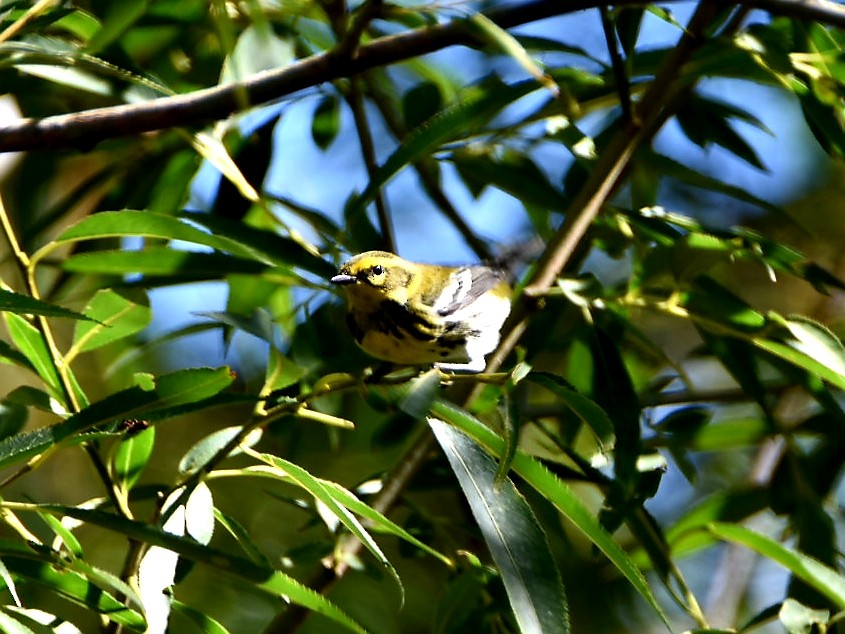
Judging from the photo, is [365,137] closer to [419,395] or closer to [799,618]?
[419,395]

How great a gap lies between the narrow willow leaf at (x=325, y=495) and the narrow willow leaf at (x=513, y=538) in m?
0.13

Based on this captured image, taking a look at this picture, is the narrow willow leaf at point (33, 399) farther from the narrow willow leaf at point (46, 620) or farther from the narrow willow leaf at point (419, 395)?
the narrow willow leaf at point (419, 395)

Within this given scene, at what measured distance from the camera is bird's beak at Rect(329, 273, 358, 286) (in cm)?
190

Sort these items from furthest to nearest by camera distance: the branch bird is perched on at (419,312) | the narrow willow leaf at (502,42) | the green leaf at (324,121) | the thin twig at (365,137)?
1. the green leaf at (324,121)
2. the thin twig at (365,137)
3. the branch bird is perched on at (419,312)
4. the narrow willow leaf at (502,42)

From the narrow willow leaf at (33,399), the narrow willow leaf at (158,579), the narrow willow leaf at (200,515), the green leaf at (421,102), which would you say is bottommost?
the narrow willow leaf at (158,579)

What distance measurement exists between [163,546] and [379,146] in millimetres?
1992

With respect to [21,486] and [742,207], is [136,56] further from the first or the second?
[742,207]

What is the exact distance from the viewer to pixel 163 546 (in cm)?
124

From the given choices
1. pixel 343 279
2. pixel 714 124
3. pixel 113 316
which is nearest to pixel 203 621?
pixel 113 316

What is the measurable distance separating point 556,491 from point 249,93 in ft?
2.07

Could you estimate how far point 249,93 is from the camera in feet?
4.75

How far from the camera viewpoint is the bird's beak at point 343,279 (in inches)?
74.7

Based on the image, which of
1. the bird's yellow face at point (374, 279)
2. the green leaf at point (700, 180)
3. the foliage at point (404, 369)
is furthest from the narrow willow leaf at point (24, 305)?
the green leaf at point (700, 180)

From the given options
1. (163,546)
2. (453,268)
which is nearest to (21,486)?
(453,268)
